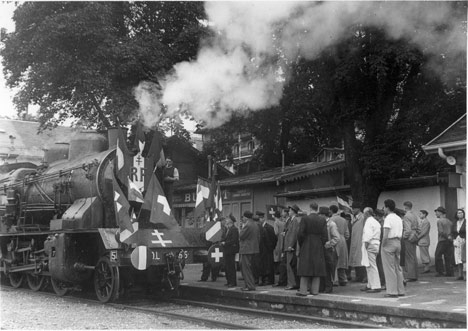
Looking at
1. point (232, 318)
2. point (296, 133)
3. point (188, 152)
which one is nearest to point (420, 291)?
point (232, 318)

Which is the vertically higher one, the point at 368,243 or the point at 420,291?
the point at 368,243

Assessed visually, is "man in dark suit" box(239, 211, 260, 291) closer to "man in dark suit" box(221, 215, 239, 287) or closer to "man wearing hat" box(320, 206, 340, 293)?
"man in dark suit" box(221, 215, 239, 287)

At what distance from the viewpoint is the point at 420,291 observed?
985 cm

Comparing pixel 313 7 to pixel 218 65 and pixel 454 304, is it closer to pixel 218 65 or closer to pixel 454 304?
pixel 218 65

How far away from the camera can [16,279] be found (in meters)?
14.1

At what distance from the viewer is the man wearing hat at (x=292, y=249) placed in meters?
10.6

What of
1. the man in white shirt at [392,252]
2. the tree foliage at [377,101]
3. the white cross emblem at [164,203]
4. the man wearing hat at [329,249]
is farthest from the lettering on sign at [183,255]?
the tree foliage at [377,101]

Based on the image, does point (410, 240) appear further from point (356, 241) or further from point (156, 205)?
point (156, 205)

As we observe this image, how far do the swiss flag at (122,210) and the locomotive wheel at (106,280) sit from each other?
83 cm

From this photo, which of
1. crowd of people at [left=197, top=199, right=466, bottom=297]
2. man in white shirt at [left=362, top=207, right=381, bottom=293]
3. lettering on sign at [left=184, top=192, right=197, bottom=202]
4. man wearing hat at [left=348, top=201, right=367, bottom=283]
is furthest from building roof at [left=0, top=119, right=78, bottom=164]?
man in white shirt at [left=362, top=207, right=381, bottom=293]

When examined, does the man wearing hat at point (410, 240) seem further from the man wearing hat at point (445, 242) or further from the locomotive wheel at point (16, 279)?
the locomotive wheel at point (16, 279)

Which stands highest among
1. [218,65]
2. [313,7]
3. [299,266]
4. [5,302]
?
[313,7]

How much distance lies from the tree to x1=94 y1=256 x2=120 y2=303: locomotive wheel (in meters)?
7.99

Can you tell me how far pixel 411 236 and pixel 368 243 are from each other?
6.61 ft
